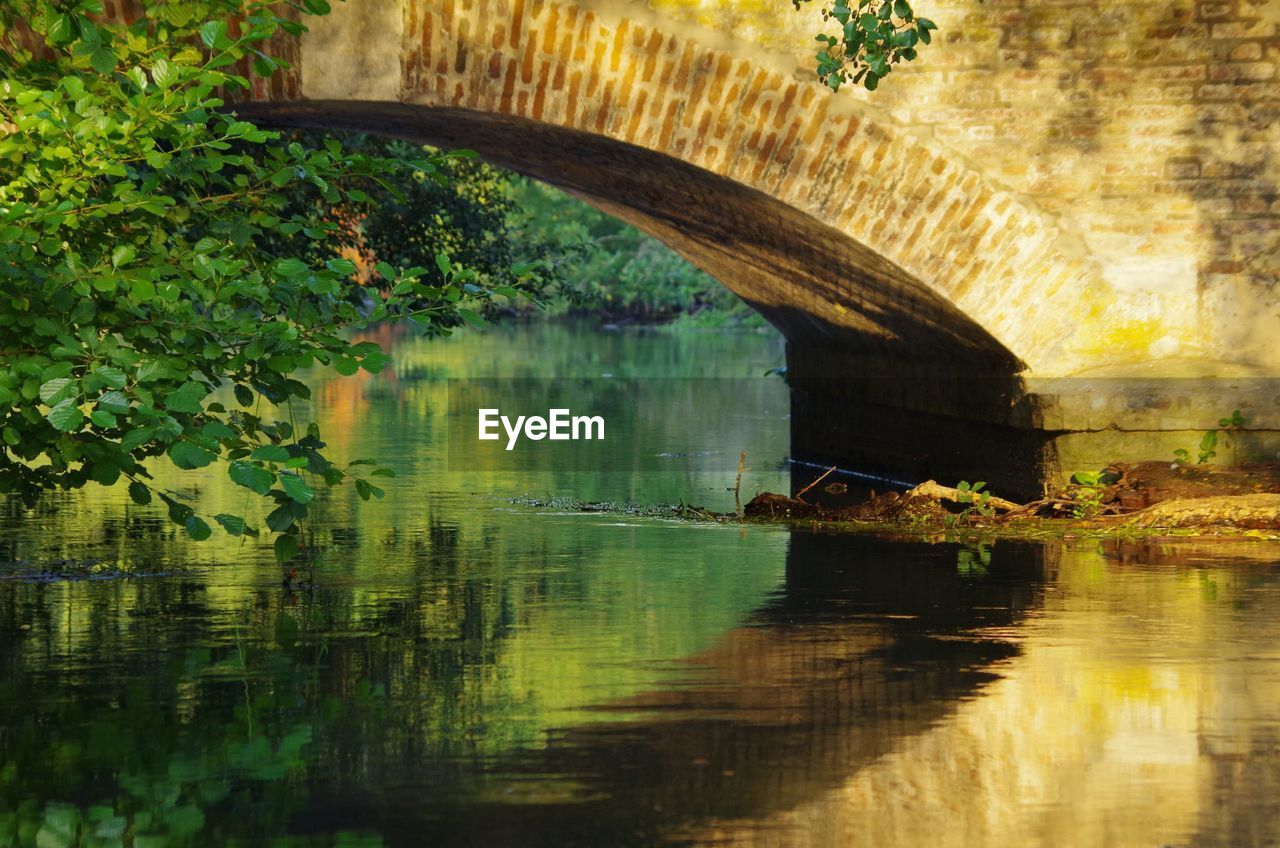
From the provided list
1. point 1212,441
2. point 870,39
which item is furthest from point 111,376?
point 1212,441

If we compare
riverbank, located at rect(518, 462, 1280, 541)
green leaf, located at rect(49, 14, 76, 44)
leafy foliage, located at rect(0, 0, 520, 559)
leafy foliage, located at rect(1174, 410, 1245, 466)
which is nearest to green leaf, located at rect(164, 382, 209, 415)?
leafy foliage, located at rect(0, 0, 520, 559)

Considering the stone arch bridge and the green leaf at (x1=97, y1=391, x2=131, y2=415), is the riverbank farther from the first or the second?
the green leaf at (x1=97, y1=391, x2=131, y2=415)

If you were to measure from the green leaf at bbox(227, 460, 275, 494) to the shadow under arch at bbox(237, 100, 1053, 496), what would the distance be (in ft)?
14.5

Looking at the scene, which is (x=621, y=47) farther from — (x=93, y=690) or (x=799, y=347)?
(x=799, y=347)

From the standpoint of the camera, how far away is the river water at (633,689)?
18.2ft

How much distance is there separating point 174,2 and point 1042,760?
4408 millimetres

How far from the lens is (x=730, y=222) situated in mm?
14062

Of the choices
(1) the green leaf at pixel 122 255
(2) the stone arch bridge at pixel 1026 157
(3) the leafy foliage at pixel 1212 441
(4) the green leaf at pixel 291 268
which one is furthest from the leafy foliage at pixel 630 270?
(1) the green leaf at pixel 122 255

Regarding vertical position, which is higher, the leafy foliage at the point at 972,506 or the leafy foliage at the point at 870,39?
the leafy foliage at the point at 870,39

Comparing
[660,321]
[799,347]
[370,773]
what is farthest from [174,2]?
[660,321]

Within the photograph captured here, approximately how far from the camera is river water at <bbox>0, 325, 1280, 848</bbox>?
219 inches

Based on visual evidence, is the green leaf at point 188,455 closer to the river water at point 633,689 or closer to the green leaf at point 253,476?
the green leaf at point 253,476

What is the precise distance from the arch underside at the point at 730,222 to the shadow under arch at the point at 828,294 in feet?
0.06

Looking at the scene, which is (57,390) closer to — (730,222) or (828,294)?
(730,222)
